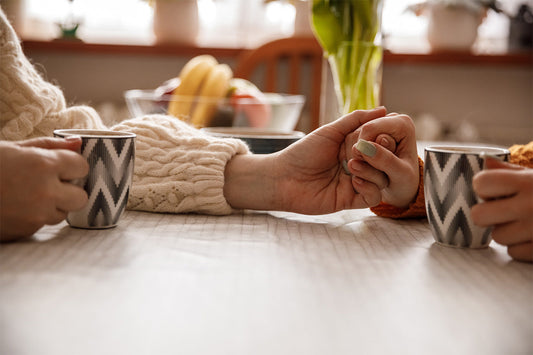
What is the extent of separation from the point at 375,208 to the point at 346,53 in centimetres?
43

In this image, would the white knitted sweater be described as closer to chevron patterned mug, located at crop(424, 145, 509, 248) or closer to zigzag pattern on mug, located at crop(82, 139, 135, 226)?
zigzag pattern on mug, located at crop(82, 139, 135, 226)

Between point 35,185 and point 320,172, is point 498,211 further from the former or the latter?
A: point 35,185

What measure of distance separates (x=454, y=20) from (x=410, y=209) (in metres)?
2.02

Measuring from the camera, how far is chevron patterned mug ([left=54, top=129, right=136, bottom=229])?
0.63 meters

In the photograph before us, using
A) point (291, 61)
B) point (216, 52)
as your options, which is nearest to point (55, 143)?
point (291, 61)

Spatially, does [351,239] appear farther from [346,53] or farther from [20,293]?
[346,53]

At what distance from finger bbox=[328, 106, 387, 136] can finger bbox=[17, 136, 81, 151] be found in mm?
323

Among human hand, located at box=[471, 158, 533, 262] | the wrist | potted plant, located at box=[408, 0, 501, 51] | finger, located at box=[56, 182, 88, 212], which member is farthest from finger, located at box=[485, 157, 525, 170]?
potted plant, located at box=[408, 0, 501, 51]

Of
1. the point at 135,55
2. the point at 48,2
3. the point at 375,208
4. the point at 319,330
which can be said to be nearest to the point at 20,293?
the point at 319,330

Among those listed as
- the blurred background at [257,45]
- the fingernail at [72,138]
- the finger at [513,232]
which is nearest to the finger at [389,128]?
the finger at [513,232]

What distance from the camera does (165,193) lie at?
757 millimetres

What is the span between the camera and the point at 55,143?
0.61 meters

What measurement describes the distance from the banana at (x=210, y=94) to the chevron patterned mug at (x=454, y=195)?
2.24 feet

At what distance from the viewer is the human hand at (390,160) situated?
713 mm
